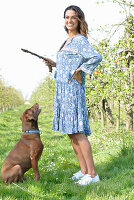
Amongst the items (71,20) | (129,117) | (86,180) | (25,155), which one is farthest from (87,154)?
(129,117)

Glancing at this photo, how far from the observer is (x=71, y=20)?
3.75m

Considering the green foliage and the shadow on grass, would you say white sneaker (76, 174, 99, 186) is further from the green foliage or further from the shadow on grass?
the green foliage

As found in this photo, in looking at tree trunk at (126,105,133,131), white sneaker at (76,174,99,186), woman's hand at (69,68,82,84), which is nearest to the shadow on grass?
white sneaker at (76,174,99,186)

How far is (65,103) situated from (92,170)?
115 centimetres

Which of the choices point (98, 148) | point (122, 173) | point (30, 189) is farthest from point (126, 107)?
point (30, 189)

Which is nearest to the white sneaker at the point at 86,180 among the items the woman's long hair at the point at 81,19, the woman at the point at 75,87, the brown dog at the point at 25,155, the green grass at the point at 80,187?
the woman at the point at 75,87

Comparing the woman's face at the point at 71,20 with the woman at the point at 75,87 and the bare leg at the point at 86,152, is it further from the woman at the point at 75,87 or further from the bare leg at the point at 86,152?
the bare leg at the point at 86,152

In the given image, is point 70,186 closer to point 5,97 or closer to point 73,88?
point 73,88

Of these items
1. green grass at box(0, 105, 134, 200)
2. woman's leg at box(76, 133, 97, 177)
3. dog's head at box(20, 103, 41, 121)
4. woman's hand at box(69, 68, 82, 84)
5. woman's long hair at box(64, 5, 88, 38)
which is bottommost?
green grass at box(0, 105, 134, 200)

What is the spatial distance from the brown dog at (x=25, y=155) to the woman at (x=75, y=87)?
45cm

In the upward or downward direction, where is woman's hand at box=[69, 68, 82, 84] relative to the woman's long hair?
downward

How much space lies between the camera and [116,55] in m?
7.77

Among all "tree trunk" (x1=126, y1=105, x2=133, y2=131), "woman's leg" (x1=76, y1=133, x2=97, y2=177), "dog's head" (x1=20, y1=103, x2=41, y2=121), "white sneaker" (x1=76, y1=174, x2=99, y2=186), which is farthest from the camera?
"tree trunk" (x1=126, y1=105, x2=133, y2=131)

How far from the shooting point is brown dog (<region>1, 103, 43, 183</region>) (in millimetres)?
3629
